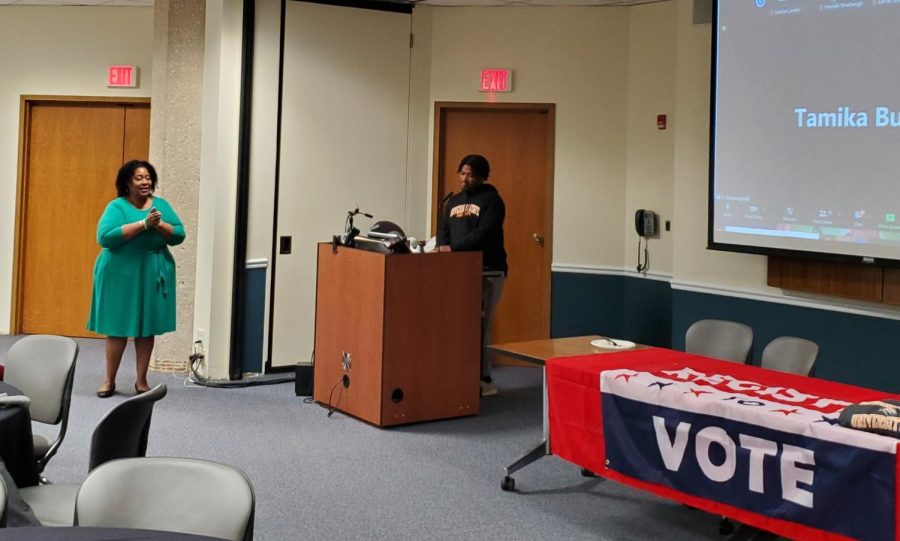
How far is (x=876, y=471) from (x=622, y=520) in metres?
1.46

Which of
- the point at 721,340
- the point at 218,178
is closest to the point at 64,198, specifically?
the point at 218,178

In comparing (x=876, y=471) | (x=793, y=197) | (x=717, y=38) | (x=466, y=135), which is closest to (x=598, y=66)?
(x=466, y=135)

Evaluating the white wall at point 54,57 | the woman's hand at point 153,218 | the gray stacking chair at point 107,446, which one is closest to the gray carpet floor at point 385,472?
the gray stacking chair at point 107,446

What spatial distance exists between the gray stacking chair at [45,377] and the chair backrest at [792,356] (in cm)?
304

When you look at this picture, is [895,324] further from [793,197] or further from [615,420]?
[615,420]

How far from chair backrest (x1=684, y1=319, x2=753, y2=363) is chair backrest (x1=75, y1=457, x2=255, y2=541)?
9.73 feet

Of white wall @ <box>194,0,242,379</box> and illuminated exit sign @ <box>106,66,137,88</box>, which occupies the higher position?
illuminated exit sign @ <box>106,66,137,88</box>

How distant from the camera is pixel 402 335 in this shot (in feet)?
18.3

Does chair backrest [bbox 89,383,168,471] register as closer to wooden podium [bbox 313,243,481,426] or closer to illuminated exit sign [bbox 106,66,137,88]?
wooden podium [bbox 313,243,481,426]

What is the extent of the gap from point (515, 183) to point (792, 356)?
380cm

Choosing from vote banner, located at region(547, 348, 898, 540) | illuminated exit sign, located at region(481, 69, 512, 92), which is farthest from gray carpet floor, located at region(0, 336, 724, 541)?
illuminated exit sign, located at region(481, 69, 512, 92)

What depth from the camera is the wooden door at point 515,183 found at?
773cm

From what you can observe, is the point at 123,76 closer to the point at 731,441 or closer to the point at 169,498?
the point at 731,441

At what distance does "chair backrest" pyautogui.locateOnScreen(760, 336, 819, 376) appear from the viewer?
421 cm
